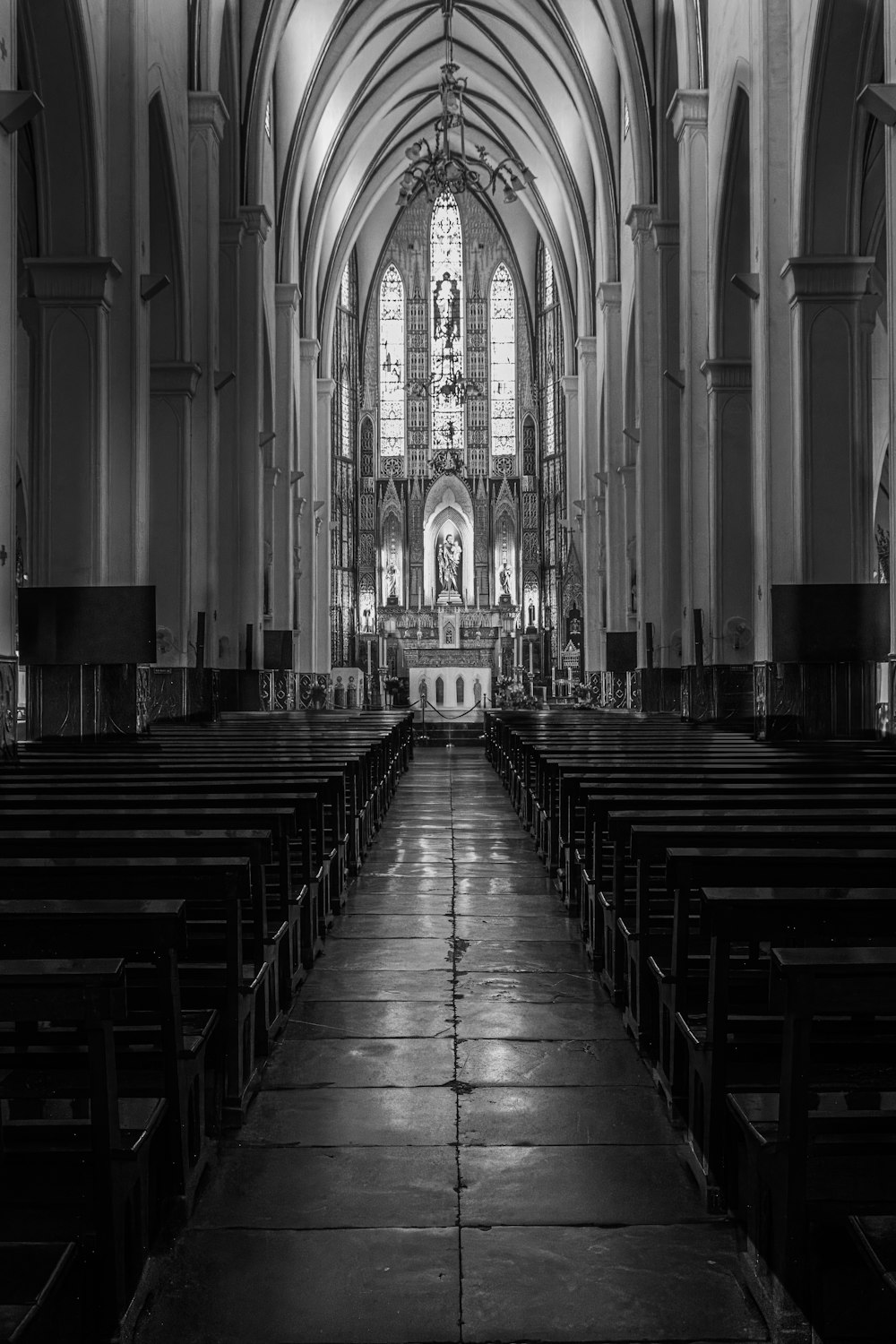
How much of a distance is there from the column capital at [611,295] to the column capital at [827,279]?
1315 cm

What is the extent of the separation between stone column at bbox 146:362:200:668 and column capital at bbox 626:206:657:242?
25.2 feet

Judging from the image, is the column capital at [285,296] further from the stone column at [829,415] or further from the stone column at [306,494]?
the stone column at [829,415]

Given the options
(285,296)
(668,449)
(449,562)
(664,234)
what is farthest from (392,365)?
(668,449)

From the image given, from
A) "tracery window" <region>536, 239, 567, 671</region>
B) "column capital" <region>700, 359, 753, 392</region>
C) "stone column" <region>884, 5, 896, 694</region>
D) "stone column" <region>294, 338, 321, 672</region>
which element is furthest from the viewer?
"tracery window" <region>536, 239, 567, 671</region>

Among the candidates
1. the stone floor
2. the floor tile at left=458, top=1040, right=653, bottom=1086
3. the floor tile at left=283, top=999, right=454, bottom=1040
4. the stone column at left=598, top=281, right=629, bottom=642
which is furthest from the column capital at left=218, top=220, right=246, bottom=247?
the floor tile at left=458, top=1040, right=653, bottom=1086

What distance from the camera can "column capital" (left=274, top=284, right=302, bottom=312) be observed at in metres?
23.8

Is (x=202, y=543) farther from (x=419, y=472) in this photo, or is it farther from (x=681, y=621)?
(x=419, y=472)

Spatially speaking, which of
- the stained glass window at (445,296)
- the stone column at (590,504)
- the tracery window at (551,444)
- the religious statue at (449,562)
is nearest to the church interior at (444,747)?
the stone column at (590,504)

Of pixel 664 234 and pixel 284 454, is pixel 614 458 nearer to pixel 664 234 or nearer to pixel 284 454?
pixel 284 454

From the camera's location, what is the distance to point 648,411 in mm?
18500

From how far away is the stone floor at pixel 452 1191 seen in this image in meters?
2.25

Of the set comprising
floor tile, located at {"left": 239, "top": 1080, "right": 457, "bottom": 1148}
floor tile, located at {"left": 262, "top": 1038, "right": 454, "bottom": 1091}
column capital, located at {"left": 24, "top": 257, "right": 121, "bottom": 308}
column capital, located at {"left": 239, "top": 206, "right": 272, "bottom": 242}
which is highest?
column capital, located at {"left": 239, "top": 206, "right": 272, "bottom": 242}

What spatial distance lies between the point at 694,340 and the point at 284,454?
10.3 m

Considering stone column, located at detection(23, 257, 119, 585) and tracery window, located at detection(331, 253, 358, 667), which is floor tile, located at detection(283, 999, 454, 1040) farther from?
tracery window, located at detection(331, 253, 358, 667)
